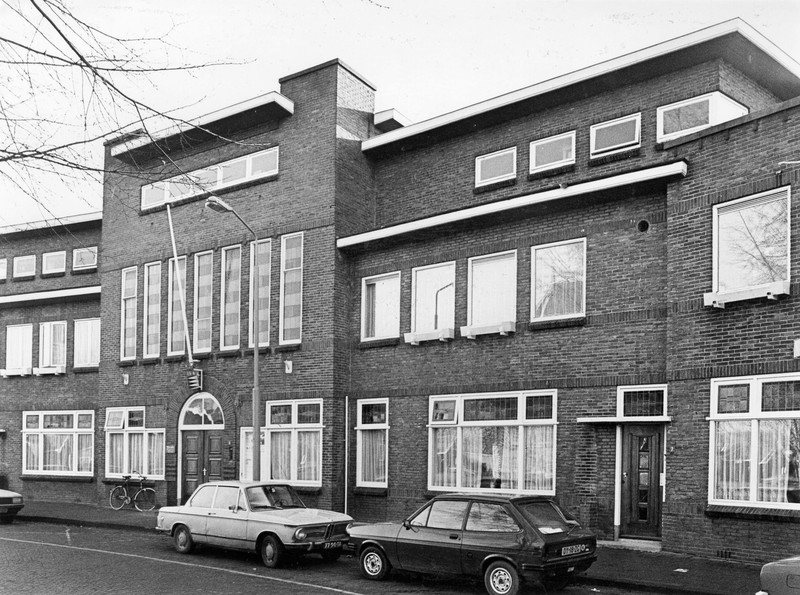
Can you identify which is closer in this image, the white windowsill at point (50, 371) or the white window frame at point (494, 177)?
the white window frame at point (494, 177)

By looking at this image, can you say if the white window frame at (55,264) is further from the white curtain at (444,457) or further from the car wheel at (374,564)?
the car wheel at (374,564)

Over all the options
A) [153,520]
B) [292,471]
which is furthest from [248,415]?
[153,520]

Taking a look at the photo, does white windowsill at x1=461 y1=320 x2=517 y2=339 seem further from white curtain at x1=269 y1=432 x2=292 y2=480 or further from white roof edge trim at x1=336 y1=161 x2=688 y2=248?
white curtain at x1=269 y1=432 x2=292 y2=480

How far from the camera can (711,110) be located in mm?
17172

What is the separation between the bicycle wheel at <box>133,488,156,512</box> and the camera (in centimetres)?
2506

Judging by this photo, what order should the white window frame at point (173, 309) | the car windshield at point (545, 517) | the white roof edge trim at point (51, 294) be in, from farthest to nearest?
the white roof edge trim at point (51, 294) < the white window frame at point (173, 309) < the car windshield at point (545, 517)

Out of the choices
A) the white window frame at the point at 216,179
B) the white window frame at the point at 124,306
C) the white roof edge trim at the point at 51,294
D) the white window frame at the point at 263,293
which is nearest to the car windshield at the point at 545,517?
the white window frame at the point at 263,293

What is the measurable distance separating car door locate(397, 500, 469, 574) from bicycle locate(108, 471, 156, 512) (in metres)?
13.7

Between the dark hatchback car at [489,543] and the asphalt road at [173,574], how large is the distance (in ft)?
1.32

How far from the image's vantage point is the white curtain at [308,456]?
21.7m

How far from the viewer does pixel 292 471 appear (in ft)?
72.8

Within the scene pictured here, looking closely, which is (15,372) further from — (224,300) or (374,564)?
(374,564)

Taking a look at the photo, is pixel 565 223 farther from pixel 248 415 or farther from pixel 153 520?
pixel 153 520

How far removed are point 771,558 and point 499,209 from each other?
8.31 metres
